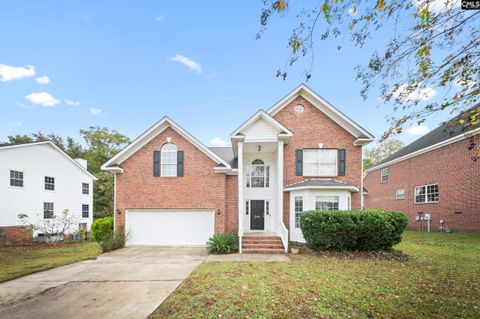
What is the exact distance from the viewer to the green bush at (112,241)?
11.6 m

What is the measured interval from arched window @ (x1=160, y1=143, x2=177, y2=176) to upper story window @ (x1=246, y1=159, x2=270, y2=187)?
176 inches

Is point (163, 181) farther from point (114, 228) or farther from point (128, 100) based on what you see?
point (128, 100)

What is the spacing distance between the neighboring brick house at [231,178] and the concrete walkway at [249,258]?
181cm

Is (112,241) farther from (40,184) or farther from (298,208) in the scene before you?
(40,184)

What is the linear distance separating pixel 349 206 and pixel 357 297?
8.17 m

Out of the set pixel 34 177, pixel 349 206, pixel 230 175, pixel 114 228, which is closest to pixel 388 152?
pixel 349 206

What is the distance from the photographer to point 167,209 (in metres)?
12.7

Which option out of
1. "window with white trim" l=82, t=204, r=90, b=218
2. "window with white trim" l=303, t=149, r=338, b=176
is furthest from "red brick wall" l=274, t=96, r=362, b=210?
"window with white trim" l=82, t=204, r=90, b=218

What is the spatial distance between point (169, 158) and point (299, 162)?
758 centimetres

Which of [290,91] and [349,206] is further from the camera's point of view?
[290,91]

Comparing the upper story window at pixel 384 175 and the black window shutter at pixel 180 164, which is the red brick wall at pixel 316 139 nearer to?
the black window shutter at pixel 180 164

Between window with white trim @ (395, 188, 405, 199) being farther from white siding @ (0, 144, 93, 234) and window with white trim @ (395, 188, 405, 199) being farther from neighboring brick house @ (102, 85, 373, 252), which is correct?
white siding @ (0, 144, 93, 234)

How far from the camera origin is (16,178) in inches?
677

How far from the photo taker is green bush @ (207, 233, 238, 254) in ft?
35.1
